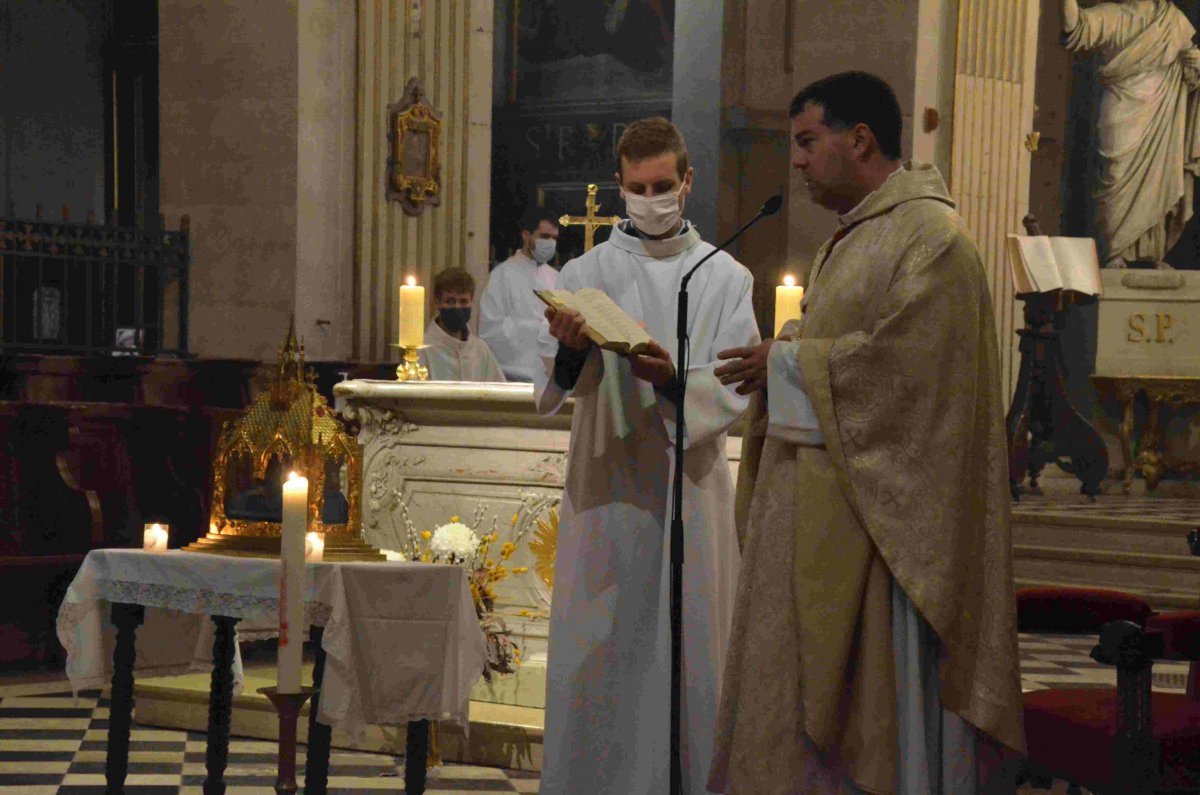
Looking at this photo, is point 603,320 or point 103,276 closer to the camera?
point 603,320

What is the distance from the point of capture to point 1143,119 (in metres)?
12.3

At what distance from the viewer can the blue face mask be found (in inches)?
325

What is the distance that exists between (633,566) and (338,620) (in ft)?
2.28

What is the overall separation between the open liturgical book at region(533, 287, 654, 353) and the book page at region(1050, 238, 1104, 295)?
7457mm

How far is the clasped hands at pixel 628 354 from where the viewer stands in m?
3.70

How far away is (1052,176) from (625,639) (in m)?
9.51

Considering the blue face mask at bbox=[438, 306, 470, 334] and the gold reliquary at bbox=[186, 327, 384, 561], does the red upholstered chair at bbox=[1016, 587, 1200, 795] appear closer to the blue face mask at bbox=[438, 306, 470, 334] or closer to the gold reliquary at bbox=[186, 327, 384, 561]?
the gold reliquary at bbox=[186, 327, 384, 561]

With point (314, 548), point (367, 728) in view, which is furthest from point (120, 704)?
point (367, 728)

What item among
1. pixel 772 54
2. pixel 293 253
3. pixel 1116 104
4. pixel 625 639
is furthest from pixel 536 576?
pixel 772 54

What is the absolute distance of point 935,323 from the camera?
3.06m

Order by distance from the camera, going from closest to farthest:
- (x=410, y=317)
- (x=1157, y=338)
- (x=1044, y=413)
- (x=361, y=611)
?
1. (x=361, y=611)
2. (x=410, y=317)
3. (x=1044, y=413)
4. (x=1157, y=338)

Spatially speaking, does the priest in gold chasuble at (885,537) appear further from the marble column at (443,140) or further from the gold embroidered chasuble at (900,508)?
the marble column at (443,140)

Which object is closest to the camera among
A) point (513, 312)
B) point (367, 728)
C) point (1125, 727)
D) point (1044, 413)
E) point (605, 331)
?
point (1125, 727)

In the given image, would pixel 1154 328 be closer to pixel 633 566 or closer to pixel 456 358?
pixel 456 358
